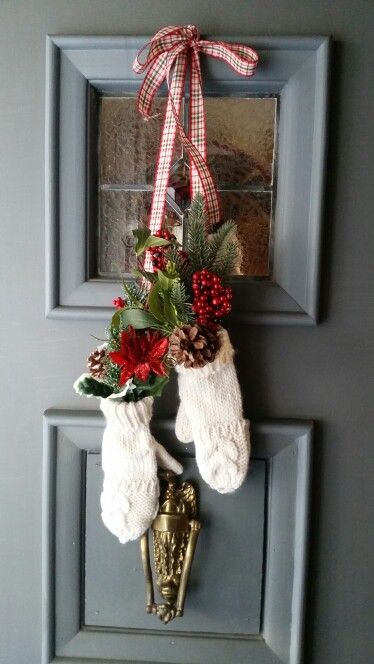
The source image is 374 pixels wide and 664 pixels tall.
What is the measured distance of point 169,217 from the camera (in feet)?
2.24

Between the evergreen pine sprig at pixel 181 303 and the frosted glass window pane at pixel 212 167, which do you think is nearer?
the evergreen pine sprig at pixel 181 303

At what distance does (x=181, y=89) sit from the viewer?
0.63 m

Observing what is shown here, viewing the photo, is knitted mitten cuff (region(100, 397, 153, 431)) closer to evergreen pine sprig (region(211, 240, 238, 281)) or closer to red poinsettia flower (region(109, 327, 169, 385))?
red poinsettia flower (region(109, 327, 169, 385))

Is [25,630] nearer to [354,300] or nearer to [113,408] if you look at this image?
[113,408]

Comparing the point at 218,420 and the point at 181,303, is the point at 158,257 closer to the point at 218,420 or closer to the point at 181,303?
the point at 181,303

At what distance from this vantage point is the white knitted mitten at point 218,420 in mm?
606

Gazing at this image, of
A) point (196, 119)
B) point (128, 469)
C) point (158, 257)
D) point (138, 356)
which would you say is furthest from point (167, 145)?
point (128, 469)

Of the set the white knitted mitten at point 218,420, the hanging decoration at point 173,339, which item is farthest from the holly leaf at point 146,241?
the white knitted mitten at point 218,420

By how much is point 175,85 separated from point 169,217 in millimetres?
151

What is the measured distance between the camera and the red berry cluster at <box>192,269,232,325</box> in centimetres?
56

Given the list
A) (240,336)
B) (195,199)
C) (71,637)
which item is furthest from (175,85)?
(71,637)

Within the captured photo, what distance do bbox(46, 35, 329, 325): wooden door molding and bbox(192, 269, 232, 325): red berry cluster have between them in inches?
3.9

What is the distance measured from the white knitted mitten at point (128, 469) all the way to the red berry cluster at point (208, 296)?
5.0 inches

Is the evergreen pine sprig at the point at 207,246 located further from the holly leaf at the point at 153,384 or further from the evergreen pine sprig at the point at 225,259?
the holly leaf at the point at 153,384
